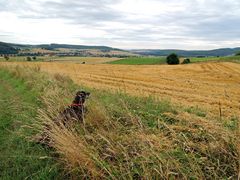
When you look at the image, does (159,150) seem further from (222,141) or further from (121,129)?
(121,129)

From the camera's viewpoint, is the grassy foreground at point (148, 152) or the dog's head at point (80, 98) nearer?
the grassy foreground at point (148, 152)

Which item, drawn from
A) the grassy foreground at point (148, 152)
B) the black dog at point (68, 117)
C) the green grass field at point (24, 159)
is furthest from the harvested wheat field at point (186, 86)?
the green grass field at point (24, 159)

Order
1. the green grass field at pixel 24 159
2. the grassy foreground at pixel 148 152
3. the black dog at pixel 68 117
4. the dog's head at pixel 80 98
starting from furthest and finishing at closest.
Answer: the dog's head at pixel 80 98 → the black dog at pixel 68 117 → the green grass field at pixel 24 159 → the grassy foreground at pixel 148 152

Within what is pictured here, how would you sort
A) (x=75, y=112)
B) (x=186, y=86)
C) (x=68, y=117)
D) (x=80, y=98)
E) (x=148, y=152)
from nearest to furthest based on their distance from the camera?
(x=148, y=152) < (x=68, y=117) < (x=75, y=112) < (x=80, y=98) < (x=186, y=86)

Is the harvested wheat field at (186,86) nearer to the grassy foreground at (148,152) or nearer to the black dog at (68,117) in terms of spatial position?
the grassy foreground at (148,152)

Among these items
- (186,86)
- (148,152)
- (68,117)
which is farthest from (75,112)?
(186,86)

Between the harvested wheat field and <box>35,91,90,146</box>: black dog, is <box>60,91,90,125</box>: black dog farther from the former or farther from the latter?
the harvested wheat field

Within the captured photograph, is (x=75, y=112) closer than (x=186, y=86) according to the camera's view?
Yes

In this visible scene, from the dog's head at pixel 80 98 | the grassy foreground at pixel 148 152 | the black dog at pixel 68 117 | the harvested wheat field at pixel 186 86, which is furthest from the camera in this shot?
the harvested wheat field at pixel 186 86

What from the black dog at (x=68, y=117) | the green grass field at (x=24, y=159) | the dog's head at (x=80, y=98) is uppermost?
the dog's head at (x=80, y=98)

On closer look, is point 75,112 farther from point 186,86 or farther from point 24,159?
point 186,86

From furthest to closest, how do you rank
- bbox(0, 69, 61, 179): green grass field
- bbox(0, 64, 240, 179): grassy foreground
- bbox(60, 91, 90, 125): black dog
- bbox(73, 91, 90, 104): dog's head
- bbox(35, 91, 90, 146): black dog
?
bbox(73, 91, 90, 104): dog's head → bbox(60, 91, 90, 125): black dog → bbox(35, 91, 90, 146): black dog → bbox(0, 69, 61, 179): green grass field → bbox(0, 64, 240, 179): grassy foreground

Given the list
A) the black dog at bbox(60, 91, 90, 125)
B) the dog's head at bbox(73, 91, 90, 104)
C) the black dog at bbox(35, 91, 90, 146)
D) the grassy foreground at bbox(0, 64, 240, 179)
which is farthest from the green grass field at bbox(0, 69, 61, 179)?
the dog's head at bbox(73, 91, 90, 104)

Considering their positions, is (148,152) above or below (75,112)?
above
